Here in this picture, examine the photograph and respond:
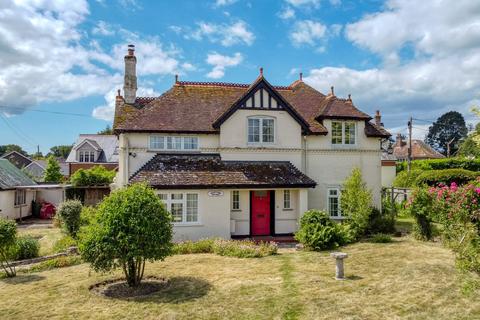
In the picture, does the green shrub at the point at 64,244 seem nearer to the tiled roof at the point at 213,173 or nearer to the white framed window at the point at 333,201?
the tiled roof at the point at 213,173

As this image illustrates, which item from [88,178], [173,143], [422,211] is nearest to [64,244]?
[173,143]

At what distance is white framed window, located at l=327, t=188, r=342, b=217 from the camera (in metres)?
22.4

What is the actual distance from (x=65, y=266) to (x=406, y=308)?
12.1 meters

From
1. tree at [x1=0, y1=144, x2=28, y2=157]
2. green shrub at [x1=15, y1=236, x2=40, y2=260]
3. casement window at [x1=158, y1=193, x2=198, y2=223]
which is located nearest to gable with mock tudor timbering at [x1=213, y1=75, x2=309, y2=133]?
casement window at [x1=158, y1=193, x2=198, y2=223]

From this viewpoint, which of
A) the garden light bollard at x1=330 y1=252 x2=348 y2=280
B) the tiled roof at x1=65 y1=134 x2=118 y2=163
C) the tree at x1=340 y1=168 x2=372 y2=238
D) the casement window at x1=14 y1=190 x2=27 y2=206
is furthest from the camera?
the tiled roof at x1=65 y1=134 x2=118 y2=163

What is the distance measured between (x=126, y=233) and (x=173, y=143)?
10576mm

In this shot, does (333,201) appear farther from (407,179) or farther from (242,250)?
(407,179)

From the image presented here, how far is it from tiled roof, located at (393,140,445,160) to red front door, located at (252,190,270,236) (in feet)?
180

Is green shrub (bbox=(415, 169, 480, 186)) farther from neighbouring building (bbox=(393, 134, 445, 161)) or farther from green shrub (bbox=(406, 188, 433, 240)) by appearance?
neighbouring building (bbox=(393, 134, 445, 161))

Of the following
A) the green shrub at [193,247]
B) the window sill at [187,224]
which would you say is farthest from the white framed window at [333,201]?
the green shrub at [193,247]

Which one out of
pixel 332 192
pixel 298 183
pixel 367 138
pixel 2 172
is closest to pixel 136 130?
pixel 298 183

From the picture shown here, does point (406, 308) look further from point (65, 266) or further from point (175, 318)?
point (65, 266)

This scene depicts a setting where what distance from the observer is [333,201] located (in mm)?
22625

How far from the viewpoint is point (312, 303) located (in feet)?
33.7
